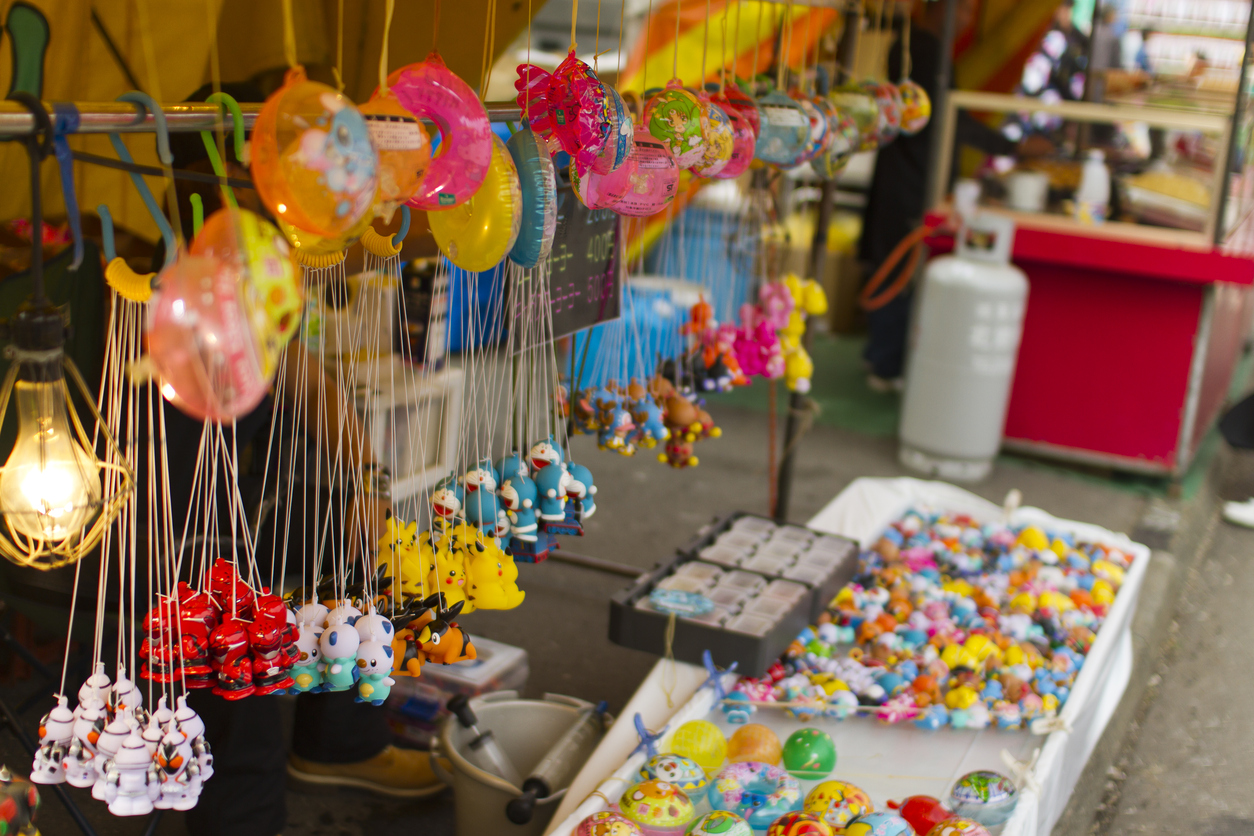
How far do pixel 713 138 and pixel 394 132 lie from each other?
0.94 meters

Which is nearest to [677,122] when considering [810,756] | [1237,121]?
[810,756]

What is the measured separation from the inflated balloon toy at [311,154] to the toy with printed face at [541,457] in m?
0.83

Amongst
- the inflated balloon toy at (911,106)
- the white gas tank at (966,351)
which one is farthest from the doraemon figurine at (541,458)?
the white gas tank at (966,351)

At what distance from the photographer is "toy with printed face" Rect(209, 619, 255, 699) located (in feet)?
4.28

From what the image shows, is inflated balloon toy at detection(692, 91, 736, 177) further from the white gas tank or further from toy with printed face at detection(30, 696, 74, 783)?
the white gas tank

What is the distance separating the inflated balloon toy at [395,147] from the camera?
1159 millimetres

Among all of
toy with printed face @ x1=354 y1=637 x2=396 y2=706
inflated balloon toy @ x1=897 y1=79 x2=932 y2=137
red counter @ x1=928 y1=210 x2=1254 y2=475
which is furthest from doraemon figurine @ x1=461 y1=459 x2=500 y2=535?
red counter @ x1=928 y1=210 x2=1254 y2=475

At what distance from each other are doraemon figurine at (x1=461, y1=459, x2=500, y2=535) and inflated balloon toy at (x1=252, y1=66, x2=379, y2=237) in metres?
0.74

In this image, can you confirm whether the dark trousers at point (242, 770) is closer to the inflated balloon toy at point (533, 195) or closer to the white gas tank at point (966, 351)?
the inflated balloon toy at point (533, 195)

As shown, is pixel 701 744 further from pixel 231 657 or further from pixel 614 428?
pixel 231 657

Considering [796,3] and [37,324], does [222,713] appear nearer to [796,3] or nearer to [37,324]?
[37,324]

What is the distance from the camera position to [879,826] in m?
1.74

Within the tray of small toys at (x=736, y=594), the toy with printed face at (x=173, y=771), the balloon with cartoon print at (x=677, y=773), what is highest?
the toy with printed face at (x=173, y=771)

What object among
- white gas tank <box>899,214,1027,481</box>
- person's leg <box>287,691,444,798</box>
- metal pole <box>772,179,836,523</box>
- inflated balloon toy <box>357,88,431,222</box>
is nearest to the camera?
inflated balloon toy <box>357,88,431,222</box>
